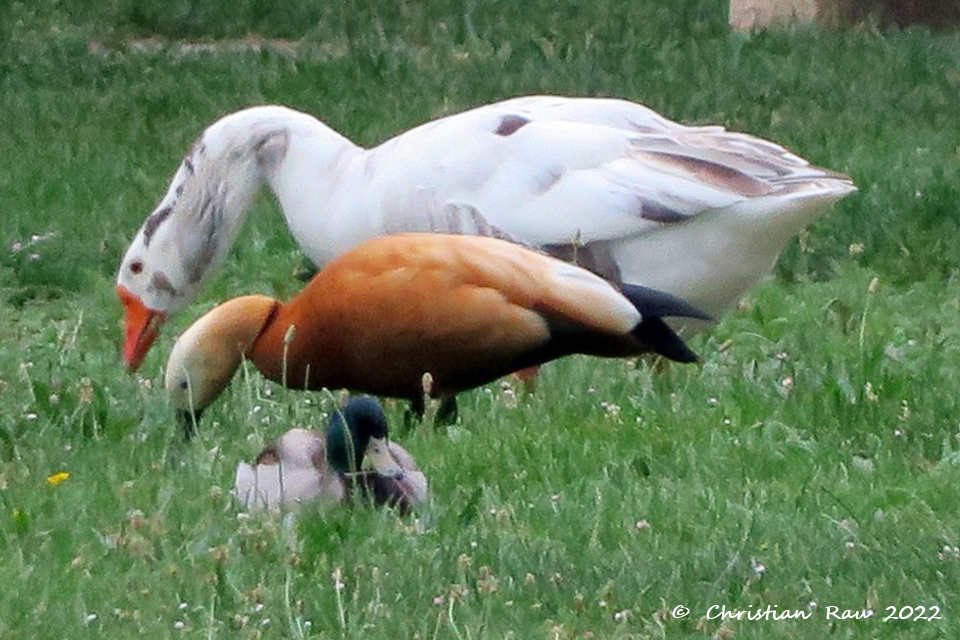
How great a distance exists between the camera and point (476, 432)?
514 centimetres

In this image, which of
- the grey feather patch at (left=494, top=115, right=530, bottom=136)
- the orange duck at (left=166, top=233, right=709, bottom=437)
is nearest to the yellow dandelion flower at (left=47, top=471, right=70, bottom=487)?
the orange duck at (left=166, top=233, right=709, bottom=437)

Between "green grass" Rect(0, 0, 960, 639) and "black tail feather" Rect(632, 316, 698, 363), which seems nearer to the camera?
"green grass" Rect(0, 0, 960, 639)

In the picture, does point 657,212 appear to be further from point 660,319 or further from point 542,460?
point 542,460

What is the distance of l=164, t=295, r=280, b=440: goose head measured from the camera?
16.5ft

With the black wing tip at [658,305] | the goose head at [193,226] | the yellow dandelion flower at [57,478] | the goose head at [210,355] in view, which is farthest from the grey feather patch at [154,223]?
the black wing tip at [658,305]

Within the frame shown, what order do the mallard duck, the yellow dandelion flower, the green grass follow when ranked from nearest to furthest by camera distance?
the green grass
the mallard duck
the yellow dandelion flower

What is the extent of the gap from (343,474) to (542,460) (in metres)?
0.60

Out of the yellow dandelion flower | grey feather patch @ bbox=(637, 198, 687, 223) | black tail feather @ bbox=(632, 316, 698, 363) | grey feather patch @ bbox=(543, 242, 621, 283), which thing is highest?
grey feather patch @ bbox=(637, 198, 687, 223)

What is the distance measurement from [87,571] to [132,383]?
72.6 inches

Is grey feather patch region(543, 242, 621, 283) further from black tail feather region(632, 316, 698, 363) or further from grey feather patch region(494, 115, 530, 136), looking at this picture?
black tail feather region(632, 316, 698, 363)

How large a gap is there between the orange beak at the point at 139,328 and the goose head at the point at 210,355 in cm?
78

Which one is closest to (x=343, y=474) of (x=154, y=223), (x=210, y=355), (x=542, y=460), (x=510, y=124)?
(x=542, y=460)

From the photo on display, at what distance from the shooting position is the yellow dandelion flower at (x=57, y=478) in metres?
4.61

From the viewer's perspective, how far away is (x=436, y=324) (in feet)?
16.1
